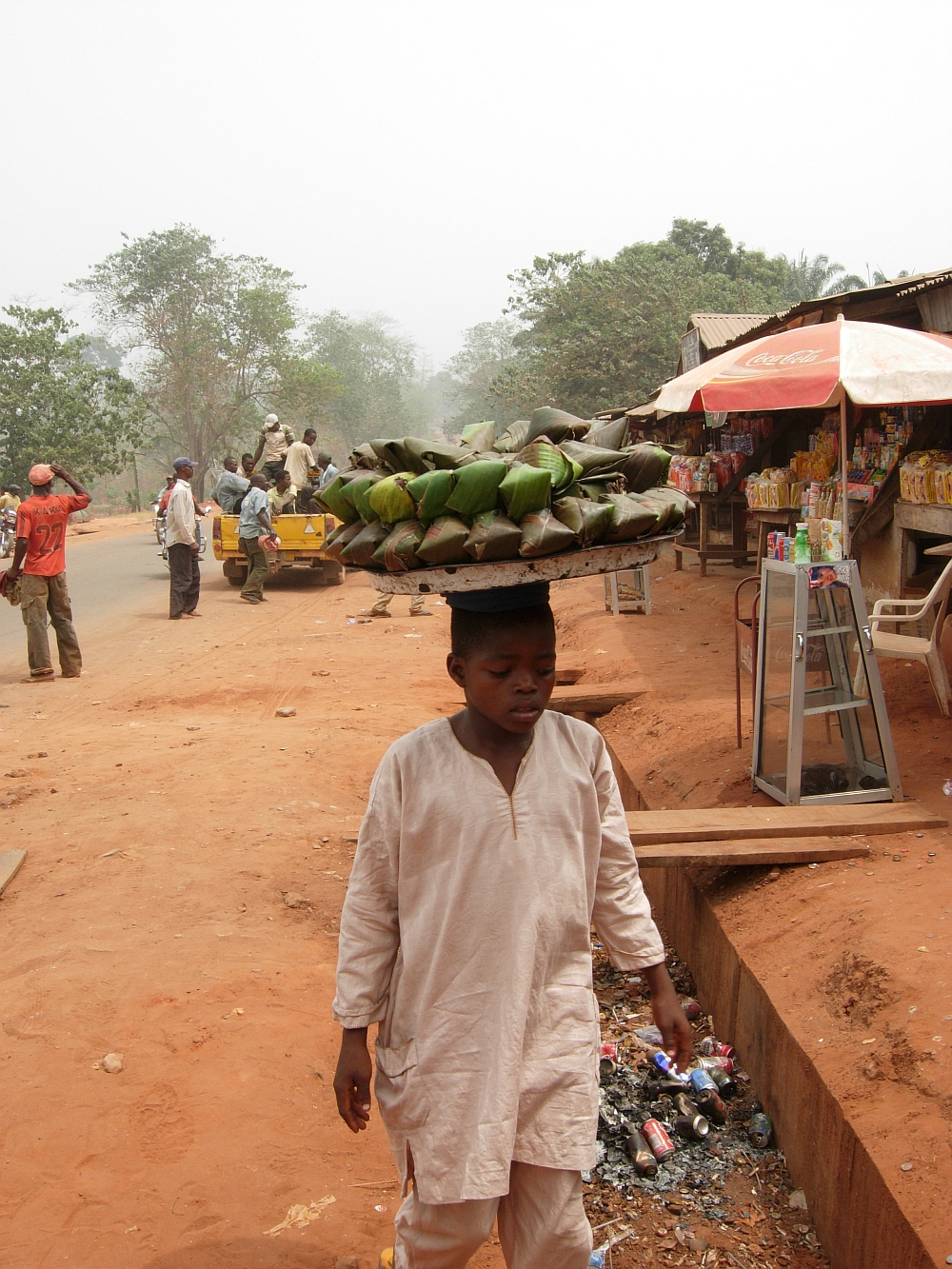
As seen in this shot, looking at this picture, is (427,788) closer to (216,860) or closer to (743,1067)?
(743,1067)

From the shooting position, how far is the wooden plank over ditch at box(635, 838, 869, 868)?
404cm

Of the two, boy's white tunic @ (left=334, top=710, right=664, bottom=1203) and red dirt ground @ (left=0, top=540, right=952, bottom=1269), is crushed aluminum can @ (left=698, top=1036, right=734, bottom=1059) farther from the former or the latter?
boy's white tunic @ (left=334, top=710, right=664, bottom=1203)

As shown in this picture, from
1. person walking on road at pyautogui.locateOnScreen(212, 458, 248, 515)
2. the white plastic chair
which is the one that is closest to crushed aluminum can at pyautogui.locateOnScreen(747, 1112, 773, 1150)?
the white plastic chair

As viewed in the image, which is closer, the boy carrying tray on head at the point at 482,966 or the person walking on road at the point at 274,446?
the boy carrying tray on head at the point at 482,966

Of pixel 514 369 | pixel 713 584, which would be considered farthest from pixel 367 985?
pixel 514 369

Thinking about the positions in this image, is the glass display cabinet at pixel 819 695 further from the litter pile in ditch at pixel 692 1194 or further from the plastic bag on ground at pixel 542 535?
the plastic bag on ground at pixel 542 535

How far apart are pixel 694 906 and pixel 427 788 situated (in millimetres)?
2883

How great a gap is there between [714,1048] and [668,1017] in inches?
75.9

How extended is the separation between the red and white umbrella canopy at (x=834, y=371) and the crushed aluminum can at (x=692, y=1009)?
2799mm

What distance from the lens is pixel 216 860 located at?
5062 millimetres

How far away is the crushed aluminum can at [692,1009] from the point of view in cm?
419

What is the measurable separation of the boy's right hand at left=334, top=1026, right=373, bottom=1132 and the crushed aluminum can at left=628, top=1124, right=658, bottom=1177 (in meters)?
1.57

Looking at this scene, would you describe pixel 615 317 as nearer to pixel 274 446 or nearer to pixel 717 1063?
pixel 274 446

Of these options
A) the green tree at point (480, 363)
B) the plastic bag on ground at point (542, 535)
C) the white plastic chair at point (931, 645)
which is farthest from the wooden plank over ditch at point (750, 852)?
the green tree at point (480, 363)
